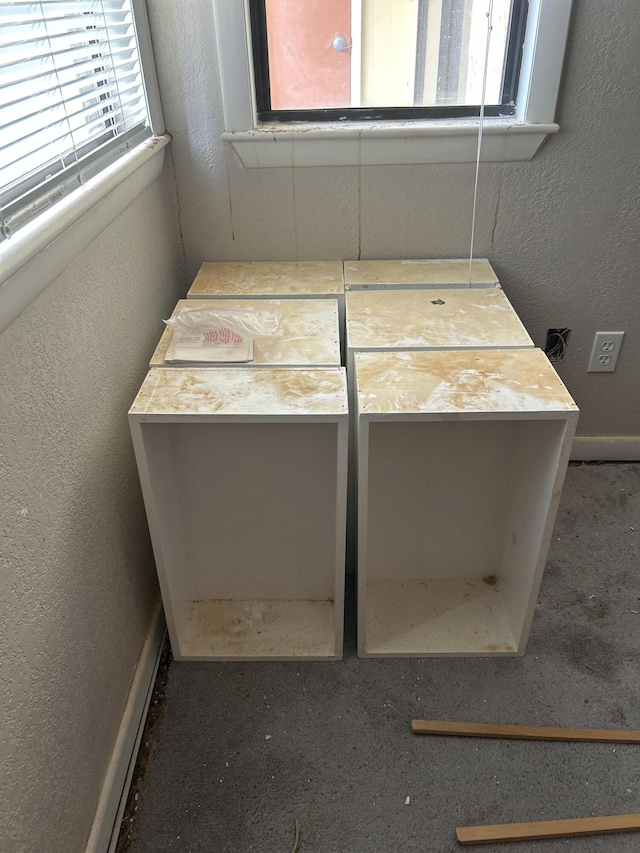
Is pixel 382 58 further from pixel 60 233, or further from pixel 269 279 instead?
pixel 60 233

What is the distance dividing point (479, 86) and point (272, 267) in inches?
25.5

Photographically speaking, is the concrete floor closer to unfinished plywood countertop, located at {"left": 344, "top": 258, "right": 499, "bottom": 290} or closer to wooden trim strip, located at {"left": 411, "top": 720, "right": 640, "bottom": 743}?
wooden trim strip, located at {"left": 411, "top": 720, "right": 640, "bottom": 743}

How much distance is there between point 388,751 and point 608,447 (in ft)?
3.80

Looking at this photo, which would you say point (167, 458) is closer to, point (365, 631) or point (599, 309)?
point (365, 631)

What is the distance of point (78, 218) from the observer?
0.96m

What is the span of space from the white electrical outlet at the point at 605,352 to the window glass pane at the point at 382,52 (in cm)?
69

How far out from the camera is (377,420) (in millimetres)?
1085

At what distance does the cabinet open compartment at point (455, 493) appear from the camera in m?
1.11

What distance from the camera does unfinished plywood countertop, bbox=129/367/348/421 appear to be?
3.56 ft

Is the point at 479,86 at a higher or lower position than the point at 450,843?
higher

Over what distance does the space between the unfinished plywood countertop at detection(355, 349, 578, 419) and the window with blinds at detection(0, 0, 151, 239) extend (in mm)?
593

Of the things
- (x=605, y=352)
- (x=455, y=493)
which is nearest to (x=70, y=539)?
(x=455, y=493)

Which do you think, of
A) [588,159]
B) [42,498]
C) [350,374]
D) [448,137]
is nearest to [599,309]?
[588,159]

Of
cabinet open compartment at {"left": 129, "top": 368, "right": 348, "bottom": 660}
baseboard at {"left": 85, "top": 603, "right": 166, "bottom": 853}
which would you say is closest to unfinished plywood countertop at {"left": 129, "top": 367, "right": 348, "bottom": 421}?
cabinet open compartment at {"left": 129, "top": 368, "right": 348, "bottom": 660}
